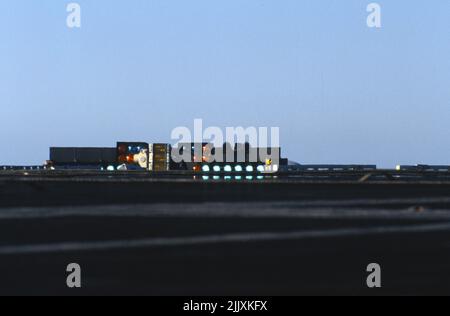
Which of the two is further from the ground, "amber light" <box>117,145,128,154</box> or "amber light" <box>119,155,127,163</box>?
"amber light" <box>117,145,128,154</box>

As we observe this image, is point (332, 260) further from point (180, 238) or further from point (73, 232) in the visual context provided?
point (73, 232)

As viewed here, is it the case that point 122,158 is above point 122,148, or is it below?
below

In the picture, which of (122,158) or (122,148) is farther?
(122,148)

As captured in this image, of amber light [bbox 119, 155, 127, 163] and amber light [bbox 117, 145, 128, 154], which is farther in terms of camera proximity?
amber light [bbox 117, 145, 128, 154]

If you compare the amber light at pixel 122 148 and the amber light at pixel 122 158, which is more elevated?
the amber light at pixel 122 148

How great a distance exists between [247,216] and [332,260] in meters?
3.77

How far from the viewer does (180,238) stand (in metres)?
14.5

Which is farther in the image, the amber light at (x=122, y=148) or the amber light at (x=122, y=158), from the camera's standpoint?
the amber light at (x=122, y=148)

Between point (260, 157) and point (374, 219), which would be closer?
point (374, 219)
